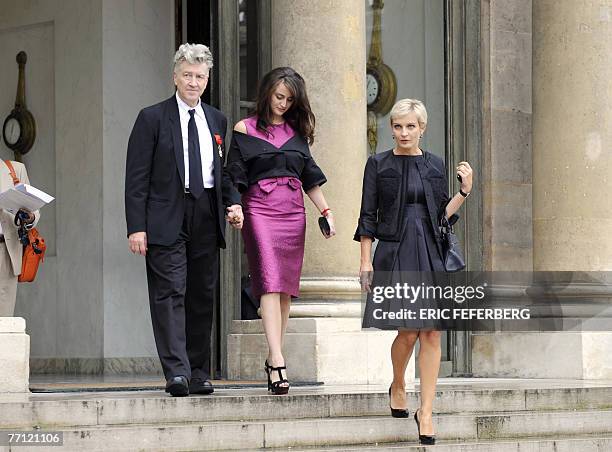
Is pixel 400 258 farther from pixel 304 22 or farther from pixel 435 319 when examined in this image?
pixel 304 22

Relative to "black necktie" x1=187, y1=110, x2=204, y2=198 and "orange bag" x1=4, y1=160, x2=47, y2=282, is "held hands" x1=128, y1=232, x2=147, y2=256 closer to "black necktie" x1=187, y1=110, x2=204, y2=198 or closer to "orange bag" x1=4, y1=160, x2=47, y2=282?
"black necktie" x1=187, y1=110, x2=204, y2=198

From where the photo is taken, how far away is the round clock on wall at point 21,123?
14.3 m

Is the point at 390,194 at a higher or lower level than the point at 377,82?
lower

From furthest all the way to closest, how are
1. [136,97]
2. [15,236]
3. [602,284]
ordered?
[136,97] → [602,284] → [15,236]

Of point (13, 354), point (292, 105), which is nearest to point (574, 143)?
point (292, 105)

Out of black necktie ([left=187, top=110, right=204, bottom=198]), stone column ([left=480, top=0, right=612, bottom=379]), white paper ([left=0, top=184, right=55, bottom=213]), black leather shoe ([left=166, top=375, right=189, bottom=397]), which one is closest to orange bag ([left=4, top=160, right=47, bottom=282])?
white paper ([left=0, top=184, right=55, bottom=213])

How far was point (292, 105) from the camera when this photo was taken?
899 centimetres

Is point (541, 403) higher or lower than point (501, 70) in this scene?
lower

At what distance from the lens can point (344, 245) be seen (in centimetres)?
1121

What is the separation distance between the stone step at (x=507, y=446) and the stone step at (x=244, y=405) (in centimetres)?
35

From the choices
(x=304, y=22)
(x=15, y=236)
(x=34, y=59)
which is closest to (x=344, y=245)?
(x=304, y=22)

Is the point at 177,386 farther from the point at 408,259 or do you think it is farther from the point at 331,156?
the point at 331,156

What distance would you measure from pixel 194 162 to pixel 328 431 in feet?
5.67

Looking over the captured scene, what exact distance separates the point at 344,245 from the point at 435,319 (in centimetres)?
334
